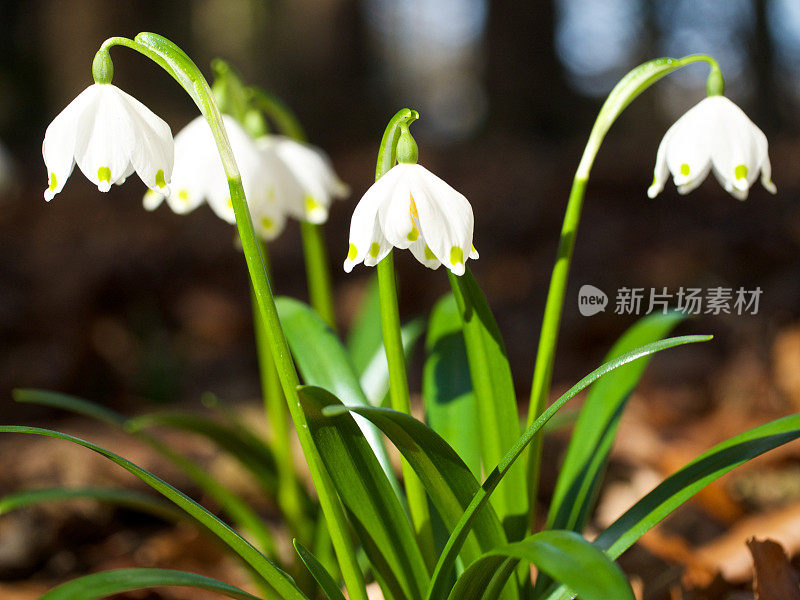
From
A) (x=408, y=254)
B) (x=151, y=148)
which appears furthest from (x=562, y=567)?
(x=408, y=254)

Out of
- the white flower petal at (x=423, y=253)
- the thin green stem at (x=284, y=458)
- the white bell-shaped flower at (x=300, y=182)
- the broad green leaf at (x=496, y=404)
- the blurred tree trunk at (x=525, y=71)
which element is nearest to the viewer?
the white flower petal at (x=423, y=253)

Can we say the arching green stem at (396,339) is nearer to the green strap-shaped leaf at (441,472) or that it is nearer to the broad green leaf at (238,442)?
the green strap-shaped leaf at (441,472)

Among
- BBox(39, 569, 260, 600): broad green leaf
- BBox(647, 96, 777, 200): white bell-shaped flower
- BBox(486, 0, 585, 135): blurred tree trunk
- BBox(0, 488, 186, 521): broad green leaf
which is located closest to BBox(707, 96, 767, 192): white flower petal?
BBox(647, 96, 777, 200): white bell-shaped flower

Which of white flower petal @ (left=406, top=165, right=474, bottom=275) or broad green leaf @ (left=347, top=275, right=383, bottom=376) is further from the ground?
broad green leaf @ (left=347, top=275, right=383, bottom=376)

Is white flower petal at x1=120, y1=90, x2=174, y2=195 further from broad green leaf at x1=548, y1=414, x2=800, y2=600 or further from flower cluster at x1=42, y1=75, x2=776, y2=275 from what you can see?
broad green leaf at x1=548, y1=414, x2=800, y2=600

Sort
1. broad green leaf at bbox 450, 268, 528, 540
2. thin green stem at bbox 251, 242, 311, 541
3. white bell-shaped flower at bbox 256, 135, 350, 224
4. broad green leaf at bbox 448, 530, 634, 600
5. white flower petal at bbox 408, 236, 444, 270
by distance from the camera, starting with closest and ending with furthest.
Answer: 1. broad green leaf at bbox 448, 530, 634, 600
2. white flower petal at bbox 408, 236, 444, 270
3. broad green leaf at bbox 450, 268, 528, 540
4. white bell-shaped flower at bbox 256, 135, 350, 224
5. thin green stem at bbox 251, 242, 311, 541

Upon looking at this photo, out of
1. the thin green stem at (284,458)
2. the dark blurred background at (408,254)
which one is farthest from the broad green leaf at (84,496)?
the dark blurred background at (408,254)
